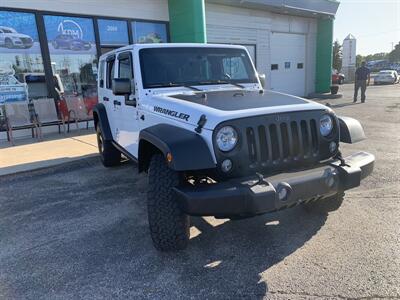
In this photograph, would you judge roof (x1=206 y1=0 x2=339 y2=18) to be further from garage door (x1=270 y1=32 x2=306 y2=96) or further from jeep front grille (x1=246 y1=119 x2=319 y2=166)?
jeep front grille (x1=246 y1=119 x2=319 y2=166)

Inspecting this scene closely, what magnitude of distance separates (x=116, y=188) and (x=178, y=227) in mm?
2333

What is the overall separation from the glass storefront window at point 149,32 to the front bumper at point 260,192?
30.5 feet

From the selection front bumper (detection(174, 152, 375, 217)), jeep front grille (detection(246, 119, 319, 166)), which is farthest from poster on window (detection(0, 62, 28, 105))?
jeep front grille (detection(246, 119, 319, 166))

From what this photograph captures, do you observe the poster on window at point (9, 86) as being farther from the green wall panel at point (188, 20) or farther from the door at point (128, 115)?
the door at point (128, 115)

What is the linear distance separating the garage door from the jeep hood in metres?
13.9

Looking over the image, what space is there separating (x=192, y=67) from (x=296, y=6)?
13.5 m

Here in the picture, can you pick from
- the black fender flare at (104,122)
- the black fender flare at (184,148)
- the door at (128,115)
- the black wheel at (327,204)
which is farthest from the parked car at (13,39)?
the black wheel at (327,204)

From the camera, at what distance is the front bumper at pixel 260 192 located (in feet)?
8.52

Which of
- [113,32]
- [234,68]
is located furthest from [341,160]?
[113,32]

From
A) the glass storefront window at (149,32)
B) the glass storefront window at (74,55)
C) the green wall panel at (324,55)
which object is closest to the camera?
the glass storefront window at (74,55)

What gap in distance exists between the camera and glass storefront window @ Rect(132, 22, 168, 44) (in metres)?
11.0

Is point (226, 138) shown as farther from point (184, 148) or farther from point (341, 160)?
point (341, 160)

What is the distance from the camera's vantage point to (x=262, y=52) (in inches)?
626

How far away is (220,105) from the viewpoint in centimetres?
319
